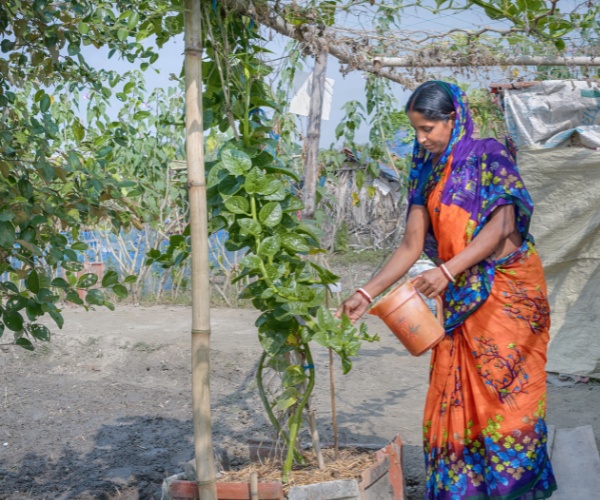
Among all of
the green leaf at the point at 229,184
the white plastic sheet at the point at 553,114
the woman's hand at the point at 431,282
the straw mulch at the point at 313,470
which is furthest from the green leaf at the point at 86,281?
the white plastic sheet at the point at 553,114

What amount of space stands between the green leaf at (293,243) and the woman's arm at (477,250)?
1.25 ft

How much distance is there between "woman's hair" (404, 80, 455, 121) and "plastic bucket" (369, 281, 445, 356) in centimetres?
57

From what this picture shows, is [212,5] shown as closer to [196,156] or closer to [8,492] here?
[196,156]

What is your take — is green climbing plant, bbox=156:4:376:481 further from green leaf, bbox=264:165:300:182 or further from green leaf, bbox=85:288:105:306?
green leaf, bbox=85:288:105:306

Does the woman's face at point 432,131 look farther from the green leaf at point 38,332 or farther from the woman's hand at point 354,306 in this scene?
the green leaf at point 38,332

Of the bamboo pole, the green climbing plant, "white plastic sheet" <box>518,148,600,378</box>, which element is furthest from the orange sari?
"white plastic sheet" <box>518,148,600,378</box>

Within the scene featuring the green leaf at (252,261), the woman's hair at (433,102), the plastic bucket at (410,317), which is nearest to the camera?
the green leaf at (252,261)

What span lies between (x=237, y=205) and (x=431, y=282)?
26.0 inches

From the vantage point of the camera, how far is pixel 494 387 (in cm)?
259

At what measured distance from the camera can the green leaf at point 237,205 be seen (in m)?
2.40

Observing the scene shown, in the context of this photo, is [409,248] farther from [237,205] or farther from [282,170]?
[237,205]

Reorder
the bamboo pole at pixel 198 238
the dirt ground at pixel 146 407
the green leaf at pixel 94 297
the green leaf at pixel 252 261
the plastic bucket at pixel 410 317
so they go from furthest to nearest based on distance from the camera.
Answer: the dirt ground at pixel 146 407, the green leaf at pixel 94 297, the plastic bucket at pixel 410 317, the green leaf at pixel 252 261, the bamboo pole at pixel 198 238

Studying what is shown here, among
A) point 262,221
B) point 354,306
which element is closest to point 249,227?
point 262,221

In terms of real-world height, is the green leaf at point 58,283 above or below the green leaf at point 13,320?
above
